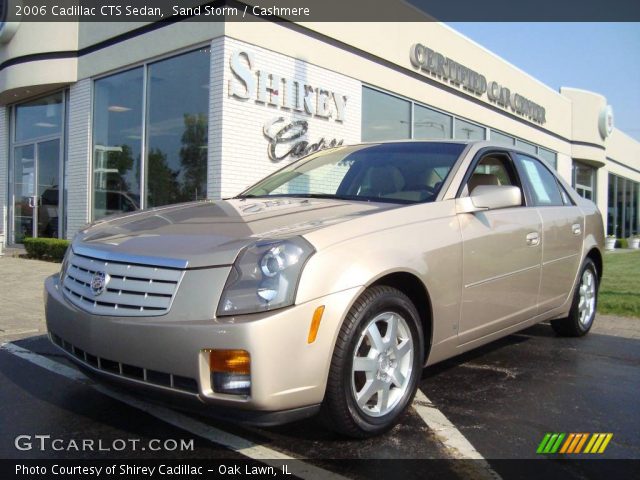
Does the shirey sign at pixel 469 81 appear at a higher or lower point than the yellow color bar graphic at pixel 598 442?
higher

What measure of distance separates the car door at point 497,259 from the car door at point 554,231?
138 millimetres

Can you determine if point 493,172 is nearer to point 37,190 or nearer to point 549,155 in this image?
point 37,190

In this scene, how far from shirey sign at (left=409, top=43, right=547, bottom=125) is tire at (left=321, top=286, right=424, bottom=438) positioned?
1203cm

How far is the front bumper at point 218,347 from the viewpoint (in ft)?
7.92

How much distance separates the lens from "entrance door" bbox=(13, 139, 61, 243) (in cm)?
1390

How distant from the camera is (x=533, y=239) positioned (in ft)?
13.7

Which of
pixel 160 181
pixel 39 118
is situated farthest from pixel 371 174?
pixel 39 118

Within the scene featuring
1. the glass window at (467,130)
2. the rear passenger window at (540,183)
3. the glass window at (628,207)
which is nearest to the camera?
the rear passenger window at (540,183)

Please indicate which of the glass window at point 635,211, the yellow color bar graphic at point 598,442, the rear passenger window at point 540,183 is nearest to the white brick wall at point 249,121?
the rear passenger window at point 540,183

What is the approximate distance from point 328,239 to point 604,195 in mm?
30311

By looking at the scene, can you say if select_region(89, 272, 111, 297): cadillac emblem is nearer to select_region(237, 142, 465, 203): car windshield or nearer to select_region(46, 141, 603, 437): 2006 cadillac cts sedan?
select_region(46, 141, 603, 437): 2006 cadillac cts sedan

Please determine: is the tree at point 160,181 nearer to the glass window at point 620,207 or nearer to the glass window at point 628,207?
the glass window at point 620,207

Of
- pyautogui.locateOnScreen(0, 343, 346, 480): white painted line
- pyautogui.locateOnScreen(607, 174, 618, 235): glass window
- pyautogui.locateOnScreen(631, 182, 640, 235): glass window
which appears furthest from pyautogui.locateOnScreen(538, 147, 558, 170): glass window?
pyautogui.locateOnScreen(0, 343, 346, 480): white painted line

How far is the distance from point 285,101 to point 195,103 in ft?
5.31
